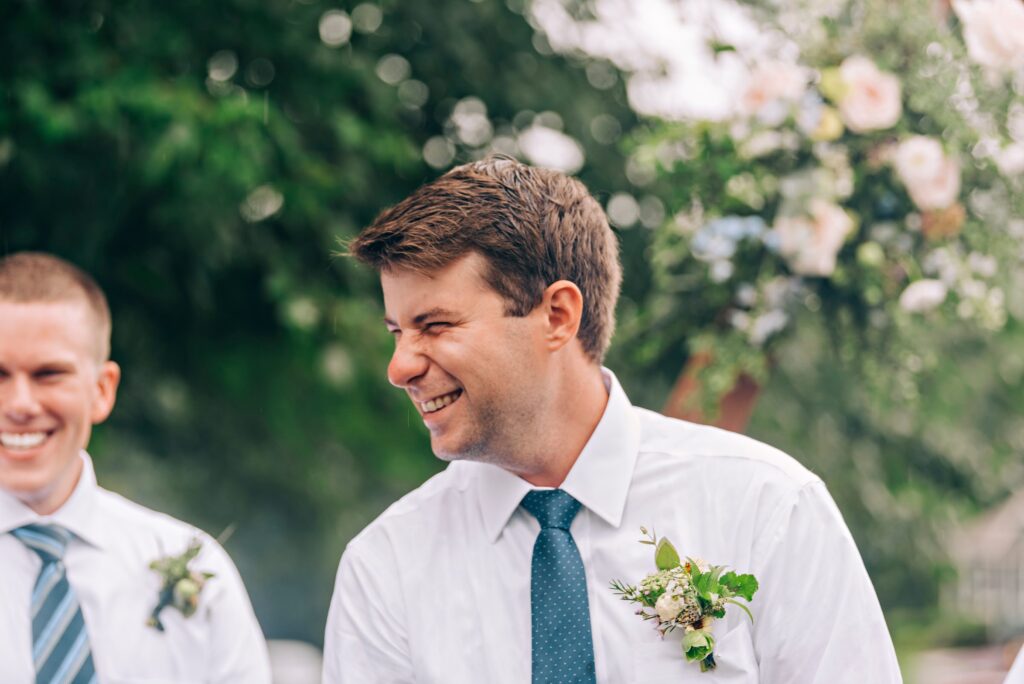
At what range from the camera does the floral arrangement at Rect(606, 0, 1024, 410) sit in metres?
4.15

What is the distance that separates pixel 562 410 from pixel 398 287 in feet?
1.53

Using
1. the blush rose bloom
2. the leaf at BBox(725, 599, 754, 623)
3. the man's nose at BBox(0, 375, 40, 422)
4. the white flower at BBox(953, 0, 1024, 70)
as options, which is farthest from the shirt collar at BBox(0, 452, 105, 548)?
the white flower at BBox(953, 0, 1024, 70)

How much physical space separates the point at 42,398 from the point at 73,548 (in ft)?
1.38

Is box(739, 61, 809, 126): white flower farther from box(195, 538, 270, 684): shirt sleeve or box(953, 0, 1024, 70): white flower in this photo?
box(195, 538, 270, 684): shirt sleeve

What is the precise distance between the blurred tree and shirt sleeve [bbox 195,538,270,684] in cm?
155

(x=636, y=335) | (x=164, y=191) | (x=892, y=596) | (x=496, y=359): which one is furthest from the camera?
(x=892, y=596)

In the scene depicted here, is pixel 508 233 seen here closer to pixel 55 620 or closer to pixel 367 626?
pixel 367 626

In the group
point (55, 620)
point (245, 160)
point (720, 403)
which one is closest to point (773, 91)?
point (720, 403)

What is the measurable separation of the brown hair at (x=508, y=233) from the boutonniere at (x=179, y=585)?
101 centimetres

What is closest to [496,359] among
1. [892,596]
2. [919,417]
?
[919,417]

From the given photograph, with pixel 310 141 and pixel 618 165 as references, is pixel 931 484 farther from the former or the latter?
pixel 310 141

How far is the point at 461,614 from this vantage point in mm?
2912

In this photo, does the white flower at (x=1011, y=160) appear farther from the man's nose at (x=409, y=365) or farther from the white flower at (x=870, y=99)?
the man's nose at (x=409, y=365)

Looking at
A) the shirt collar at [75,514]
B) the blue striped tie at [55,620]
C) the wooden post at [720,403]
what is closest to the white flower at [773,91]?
the wooden post at [720,403]
